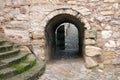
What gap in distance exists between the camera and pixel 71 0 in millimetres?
6840

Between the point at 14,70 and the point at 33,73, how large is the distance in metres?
0.51

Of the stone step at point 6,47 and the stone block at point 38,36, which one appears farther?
the stone block at point 38,36

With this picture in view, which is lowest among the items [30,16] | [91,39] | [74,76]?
[74,76]

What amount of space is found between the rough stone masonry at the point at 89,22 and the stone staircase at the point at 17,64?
54 centimetres

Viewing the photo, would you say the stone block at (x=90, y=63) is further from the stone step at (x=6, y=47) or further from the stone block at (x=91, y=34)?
the stone step at (x=6, y=47)

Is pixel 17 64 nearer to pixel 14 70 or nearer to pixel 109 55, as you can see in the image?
pixel 14 70

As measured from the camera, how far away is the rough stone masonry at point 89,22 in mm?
6793

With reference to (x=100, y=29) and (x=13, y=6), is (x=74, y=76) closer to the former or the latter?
(x=100, y=29)

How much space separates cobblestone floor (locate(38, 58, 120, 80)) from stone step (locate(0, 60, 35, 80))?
50 cm

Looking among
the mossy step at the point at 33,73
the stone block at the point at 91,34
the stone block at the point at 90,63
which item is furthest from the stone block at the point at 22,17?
the stone block at the point at 90,63

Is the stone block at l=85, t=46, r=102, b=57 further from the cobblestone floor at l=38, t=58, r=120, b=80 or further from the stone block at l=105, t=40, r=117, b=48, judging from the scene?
the cobblestone floor at l=38, t=58, r=120, b=80

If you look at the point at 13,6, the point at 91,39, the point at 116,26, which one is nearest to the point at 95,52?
the point at 91,39

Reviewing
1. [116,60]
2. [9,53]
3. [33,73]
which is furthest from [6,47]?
[116,60]

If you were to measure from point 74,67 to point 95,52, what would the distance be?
77 cm
